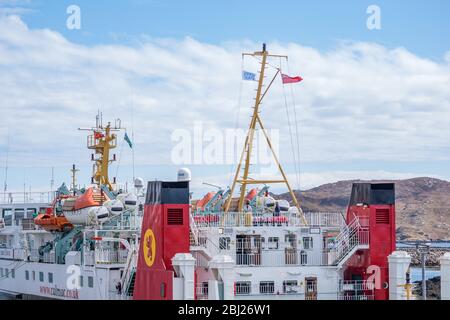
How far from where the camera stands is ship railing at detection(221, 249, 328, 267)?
3922cm

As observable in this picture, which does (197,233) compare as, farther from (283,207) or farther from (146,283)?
(283,207)

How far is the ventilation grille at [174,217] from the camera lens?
35.8 meters

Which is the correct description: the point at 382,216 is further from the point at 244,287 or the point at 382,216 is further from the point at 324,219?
the point at 244,287

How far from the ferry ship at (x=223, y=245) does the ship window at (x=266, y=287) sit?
41mm

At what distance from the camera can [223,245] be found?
39031 millimetres

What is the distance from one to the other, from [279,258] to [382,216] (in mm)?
4795

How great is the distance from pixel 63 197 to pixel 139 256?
504 inches

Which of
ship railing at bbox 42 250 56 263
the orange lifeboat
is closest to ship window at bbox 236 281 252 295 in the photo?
the orange lifeboat

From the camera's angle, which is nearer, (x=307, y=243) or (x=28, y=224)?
(x=307, y=243)

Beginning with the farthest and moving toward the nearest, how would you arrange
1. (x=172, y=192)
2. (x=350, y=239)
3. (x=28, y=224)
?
1. (x=28, y=224)
2. (x=350, y=239)
3. (x=172, y=192)

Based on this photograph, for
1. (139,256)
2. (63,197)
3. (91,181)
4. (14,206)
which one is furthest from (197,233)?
(14,206)

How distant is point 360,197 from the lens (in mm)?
40250

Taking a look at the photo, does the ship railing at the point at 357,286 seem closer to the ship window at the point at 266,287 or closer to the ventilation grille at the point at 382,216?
the ventilation grille at the point at 382,216

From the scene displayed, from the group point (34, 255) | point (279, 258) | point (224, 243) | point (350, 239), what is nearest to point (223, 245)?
point (224, 243)
